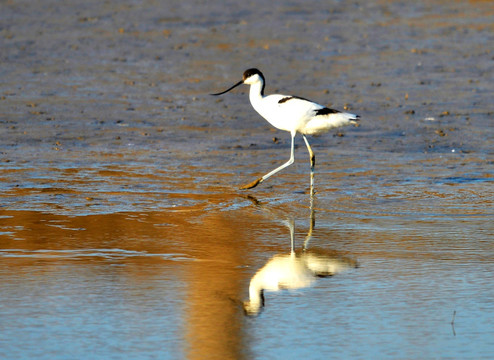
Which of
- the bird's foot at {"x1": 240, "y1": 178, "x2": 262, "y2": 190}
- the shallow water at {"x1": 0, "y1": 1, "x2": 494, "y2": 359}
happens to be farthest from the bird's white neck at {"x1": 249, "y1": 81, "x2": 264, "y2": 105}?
the bird's foot at {"x1": 240, "y1": 178, "x2": 262, "y2": 190}

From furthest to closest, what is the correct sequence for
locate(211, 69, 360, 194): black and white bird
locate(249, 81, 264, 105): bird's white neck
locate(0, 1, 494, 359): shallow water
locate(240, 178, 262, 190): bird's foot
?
locate(249, 81, 264, 105): bird's white neck → locate(211, 69, 360, 194): black and white bird → locate(240, 178, 262, 190): bird's foot → locate(0, 1, 494, 359): shallow water

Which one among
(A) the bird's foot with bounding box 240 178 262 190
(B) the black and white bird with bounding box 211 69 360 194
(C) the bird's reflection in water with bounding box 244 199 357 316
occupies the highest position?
(B) the black and white bird with bounding box 211 69 360 194

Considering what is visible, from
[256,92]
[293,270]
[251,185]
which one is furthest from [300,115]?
[293,270]

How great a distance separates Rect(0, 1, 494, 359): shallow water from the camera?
5.00m

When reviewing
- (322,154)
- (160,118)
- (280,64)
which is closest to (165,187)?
(322,154)

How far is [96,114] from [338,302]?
7619mm

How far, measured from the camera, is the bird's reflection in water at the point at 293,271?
5.52m

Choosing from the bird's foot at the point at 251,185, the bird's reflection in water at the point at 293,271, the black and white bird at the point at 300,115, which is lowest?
the bird's reflection in water at the point at 293,271

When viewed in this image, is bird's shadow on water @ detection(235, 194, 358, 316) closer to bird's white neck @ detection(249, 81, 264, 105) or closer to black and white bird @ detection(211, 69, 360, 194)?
black and white bird @ detection(211, 69, 360, 194)

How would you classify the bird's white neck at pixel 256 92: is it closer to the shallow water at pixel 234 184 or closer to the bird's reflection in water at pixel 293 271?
the shallow water at pixel 234 184

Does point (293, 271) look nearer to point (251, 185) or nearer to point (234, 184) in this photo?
point (251, 185)

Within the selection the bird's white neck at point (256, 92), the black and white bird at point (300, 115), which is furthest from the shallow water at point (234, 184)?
the bird's white neck at point (256, 92)

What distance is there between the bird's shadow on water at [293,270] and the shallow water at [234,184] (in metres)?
0.04

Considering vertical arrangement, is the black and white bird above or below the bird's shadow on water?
above
